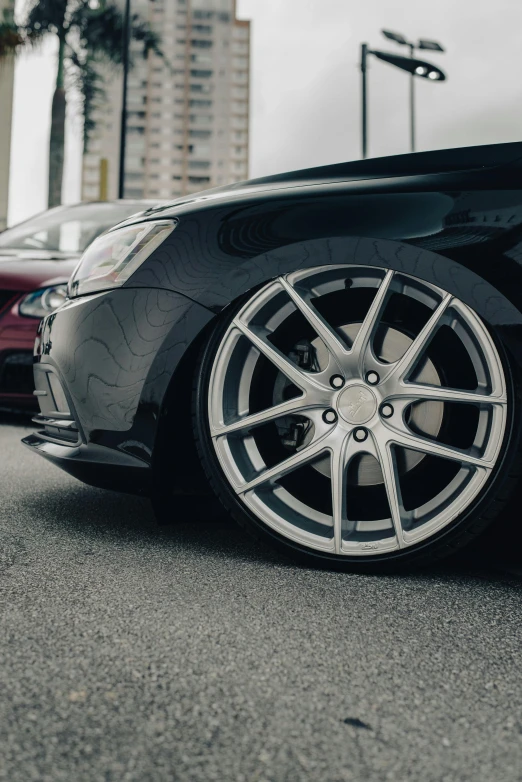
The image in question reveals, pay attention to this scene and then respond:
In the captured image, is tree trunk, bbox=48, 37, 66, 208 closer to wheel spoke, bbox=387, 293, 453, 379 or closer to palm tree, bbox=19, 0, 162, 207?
palm tree, bbox=19, 0, 162, 207

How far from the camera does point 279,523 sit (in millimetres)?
2414

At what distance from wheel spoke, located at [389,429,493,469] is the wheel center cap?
9cm

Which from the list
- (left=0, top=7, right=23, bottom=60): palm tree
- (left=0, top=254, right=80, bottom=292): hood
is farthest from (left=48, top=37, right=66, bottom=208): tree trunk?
(left=0, top=254, right=80, bottom=292): hood

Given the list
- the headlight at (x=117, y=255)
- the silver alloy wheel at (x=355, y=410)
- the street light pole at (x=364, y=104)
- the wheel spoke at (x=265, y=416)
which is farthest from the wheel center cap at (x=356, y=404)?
the street light pole at (x=364, y=104)

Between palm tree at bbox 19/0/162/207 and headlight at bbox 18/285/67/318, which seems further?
palm tree at bbox 19/0/162/207

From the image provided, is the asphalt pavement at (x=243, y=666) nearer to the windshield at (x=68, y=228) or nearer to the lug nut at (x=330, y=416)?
the lug nut at (x=330, y=416)

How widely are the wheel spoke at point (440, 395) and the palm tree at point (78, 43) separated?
20500 mm

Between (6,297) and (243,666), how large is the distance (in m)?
3.90

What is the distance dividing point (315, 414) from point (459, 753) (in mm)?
1138

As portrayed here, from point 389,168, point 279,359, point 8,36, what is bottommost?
point 279,359

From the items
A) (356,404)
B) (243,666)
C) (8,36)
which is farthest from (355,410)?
(8,36)

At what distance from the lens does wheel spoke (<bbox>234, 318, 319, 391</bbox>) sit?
240 cm

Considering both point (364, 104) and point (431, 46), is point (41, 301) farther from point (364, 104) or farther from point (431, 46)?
point (431, 46)

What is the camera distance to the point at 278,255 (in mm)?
2412
